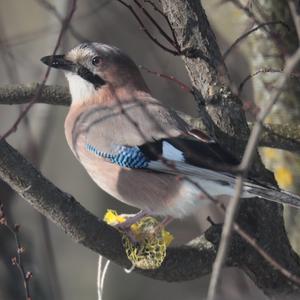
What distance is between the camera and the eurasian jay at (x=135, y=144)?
4445 millimetres

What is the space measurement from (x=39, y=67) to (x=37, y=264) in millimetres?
2684

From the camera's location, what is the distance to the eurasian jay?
445 centimetres

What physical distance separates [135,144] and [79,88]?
0.69 metres

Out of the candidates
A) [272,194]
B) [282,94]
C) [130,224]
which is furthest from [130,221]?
[282,94]

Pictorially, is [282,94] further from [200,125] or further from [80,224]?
[80,224]

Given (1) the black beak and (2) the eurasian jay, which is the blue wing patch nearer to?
(2) the eurasian jay

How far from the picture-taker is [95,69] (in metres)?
5.17

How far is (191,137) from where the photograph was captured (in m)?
4.59

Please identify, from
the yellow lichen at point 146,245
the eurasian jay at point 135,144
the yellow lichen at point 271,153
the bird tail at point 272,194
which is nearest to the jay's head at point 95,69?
the eurasian jay at point 135,144

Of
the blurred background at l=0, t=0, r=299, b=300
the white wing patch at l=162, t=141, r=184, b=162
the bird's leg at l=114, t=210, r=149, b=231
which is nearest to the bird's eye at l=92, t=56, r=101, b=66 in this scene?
the white wing patch at l=162, t=141, r=184, b=162

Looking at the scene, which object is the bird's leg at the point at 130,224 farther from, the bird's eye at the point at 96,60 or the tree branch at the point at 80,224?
the bird's eye at the point at 96,60

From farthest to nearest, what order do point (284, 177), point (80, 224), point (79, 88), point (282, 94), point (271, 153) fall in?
point (271, 153) → point (284, 177) → point (282, 94) → point (79, 88) → point (80, 224)

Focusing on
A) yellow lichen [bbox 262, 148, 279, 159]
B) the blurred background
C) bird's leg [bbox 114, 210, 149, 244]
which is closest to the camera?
bird's leg [bbox 114, 210, 149, 244]

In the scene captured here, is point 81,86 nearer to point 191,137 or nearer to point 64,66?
point 64,66
